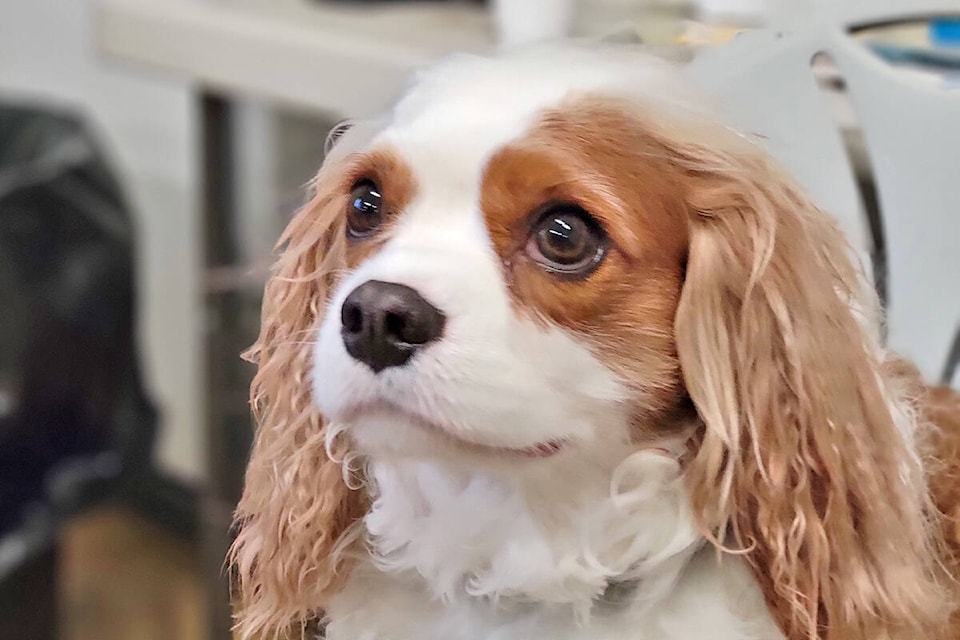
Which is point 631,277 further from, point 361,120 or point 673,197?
point 361,120

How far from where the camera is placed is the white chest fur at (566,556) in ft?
2.18

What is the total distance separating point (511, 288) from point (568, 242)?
0.04m

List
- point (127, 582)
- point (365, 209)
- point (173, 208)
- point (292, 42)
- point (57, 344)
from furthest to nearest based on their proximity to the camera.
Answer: point (173, 208), point (127, 582), point (57, 344), point (292, 42), point (365, 209)

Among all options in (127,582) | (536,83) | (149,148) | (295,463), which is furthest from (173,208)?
(536,83)

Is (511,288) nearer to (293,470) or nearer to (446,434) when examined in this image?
(446,434)

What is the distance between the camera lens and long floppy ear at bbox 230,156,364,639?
74 cm

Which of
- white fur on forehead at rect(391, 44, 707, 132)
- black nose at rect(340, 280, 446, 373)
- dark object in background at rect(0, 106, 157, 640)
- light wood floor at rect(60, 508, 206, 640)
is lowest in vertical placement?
light wood floor at rect(60, 508, 206, 640)

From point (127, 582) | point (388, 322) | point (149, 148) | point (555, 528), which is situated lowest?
point (127, 582)

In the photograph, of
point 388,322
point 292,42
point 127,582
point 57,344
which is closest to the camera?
point 388,322

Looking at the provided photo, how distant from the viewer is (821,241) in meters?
0.68

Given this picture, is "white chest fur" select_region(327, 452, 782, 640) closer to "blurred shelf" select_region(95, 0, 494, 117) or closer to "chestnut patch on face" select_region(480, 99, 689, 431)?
"chestnut patch on face" select_region(480, 99, 689, 431)

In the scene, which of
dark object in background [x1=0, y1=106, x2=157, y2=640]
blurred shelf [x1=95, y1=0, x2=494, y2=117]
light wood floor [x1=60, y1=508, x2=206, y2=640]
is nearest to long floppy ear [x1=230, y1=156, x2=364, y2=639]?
blurred shelf [x1=95, y1=0, x2=494, y2=117]

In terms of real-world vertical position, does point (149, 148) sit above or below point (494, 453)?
below

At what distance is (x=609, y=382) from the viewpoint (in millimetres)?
632
